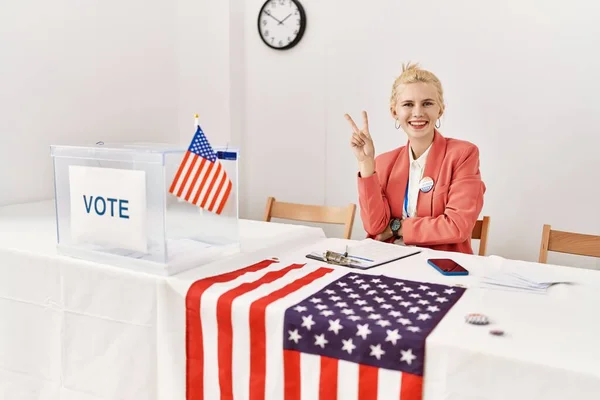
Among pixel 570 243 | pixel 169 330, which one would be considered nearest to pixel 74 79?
pixel 169 330

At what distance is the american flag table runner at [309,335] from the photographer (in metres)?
1.09

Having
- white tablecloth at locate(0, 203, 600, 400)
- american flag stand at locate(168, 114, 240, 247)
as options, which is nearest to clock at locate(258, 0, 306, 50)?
white tablecloth at locate(0, 203, 600, 400)

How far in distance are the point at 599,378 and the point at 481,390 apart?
189 millimetres

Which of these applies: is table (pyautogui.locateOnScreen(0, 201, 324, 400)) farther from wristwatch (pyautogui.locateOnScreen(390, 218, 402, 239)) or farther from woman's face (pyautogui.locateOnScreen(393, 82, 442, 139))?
woman's face (pyautogui.locateOnScreen(393, 82, 442, 139))

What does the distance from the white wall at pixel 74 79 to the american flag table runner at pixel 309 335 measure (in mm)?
1593

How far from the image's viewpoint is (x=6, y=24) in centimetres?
242

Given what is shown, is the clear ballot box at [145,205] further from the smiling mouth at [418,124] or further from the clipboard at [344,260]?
the smiling mouth at [418,124]

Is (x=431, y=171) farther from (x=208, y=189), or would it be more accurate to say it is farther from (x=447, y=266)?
(x=208, y=189)

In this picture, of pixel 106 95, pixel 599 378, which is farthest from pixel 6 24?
pixel 599 378

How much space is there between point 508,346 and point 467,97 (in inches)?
86.6

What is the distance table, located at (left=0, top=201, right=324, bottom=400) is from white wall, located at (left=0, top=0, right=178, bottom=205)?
0.90 meters

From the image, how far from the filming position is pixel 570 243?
6.70 feet

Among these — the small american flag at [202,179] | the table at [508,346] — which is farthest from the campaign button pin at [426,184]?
the small american flag at [202,179]

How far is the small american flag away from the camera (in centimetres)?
140
